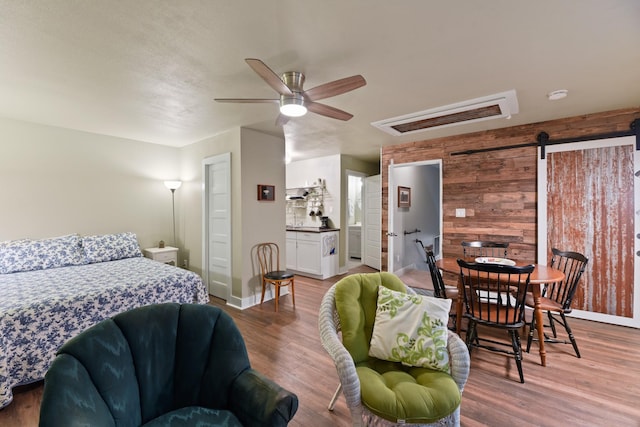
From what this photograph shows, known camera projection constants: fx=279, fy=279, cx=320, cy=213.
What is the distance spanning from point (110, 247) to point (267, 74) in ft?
11.6

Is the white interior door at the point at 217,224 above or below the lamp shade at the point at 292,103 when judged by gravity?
below

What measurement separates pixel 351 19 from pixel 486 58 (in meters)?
1.14

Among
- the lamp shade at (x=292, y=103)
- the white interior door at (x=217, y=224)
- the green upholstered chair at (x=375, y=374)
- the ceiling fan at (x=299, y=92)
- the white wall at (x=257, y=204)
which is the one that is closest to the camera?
the green upholstered chair at (x=375, y=374)

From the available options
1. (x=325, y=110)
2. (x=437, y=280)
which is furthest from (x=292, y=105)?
(x=437, y=280)

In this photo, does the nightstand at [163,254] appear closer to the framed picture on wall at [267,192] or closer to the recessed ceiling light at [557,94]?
the framed picture on wall at [267,192]

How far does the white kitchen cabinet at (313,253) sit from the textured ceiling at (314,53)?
2610mm

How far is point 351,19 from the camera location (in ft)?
5.46

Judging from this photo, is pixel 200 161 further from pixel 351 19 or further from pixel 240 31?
pixel 351 19

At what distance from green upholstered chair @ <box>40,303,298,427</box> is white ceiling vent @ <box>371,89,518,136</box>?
301 cm

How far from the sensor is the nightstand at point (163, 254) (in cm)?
433

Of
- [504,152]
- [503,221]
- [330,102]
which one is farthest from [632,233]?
[330,102]

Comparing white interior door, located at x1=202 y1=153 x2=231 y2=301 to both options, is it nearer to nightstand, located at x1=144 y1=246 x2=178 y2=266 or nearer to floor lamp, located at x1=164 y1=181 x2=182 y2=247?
nightstand, located at x1=144 y1=246 x2=178 y2=266

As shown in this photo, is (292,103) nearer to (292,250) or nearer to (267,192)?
(267,192)

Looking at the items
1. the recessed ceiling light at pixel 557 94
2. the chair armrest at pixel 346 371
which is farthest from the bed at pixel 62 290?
the recessed ceiling light at pixel 557 94
